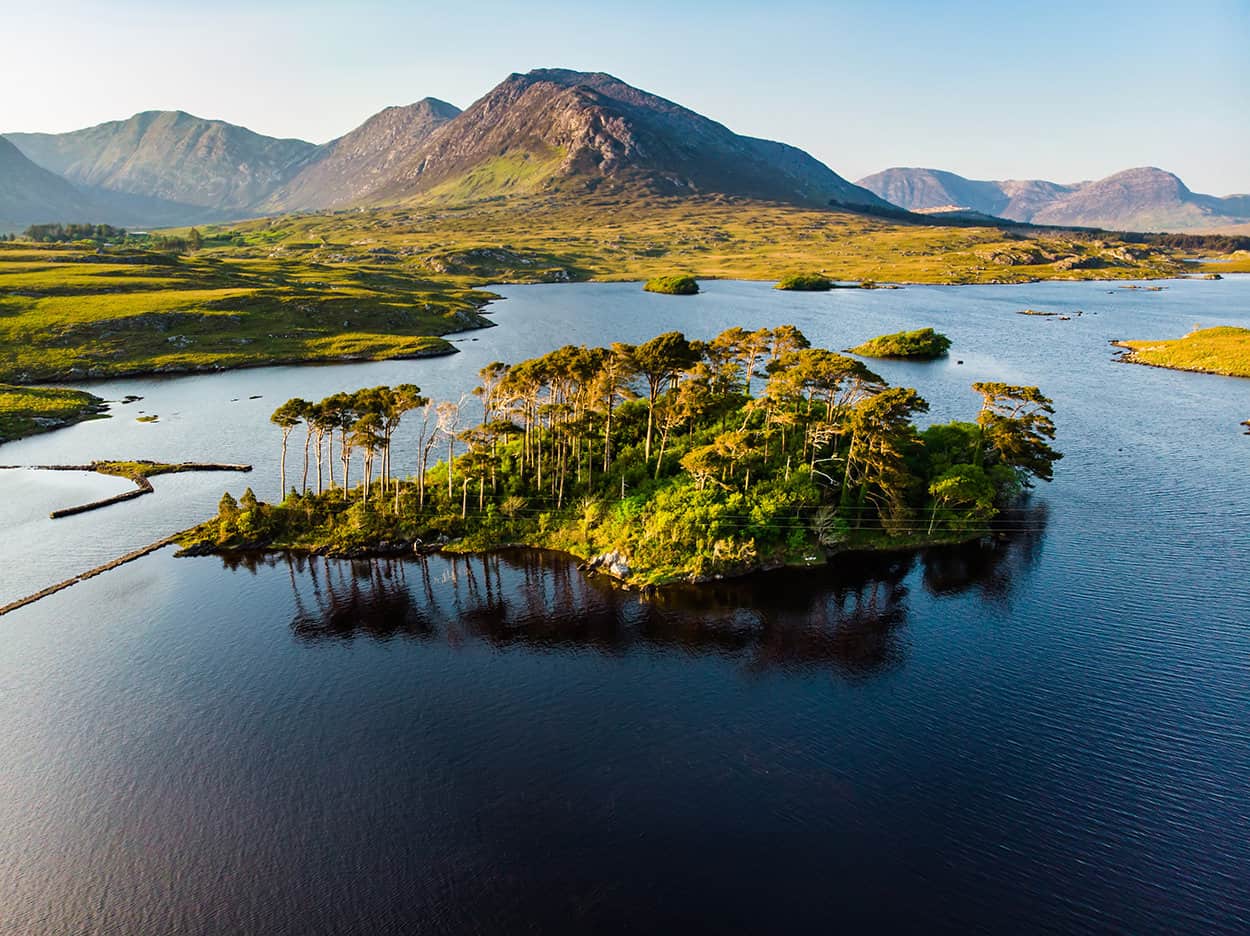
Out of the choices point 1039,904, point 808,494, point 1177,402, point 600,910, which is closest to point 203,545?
point 600,910

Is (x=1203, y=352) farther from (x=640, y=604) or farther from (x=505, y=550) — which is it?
(x=505, y=550)

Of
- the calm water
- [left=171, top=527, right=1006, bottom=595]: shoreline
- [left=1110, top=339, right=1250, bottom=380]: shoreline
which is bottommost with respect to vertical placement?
the calm water

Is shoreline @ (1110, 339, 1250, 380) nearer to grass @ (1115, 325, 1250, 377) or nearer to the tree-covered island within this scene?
grass @ (1115, 325, 1250, 377)

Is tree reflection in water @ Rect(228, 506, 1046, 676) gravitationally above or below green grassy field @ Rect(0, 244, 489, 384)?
below

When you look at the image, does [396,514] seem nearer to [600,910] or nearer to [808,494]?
[808,494]

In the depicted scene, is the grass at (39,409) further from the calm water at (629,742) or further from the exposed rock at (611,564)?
the exposed rock at (611,564)

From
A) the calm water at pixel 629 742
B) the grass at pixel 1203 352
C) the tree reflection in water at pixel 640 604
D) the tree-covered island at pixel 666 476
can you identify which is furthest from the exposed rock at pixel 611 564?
the grass at pixel 1203 352

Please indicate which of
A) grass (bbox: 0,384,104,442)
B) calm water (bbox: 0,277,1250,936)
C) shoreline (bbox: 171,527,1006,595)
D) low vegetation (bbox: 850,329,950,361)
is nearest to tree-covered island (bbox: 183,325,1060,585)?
shoreline (bbox: 171,527,1006,595)
